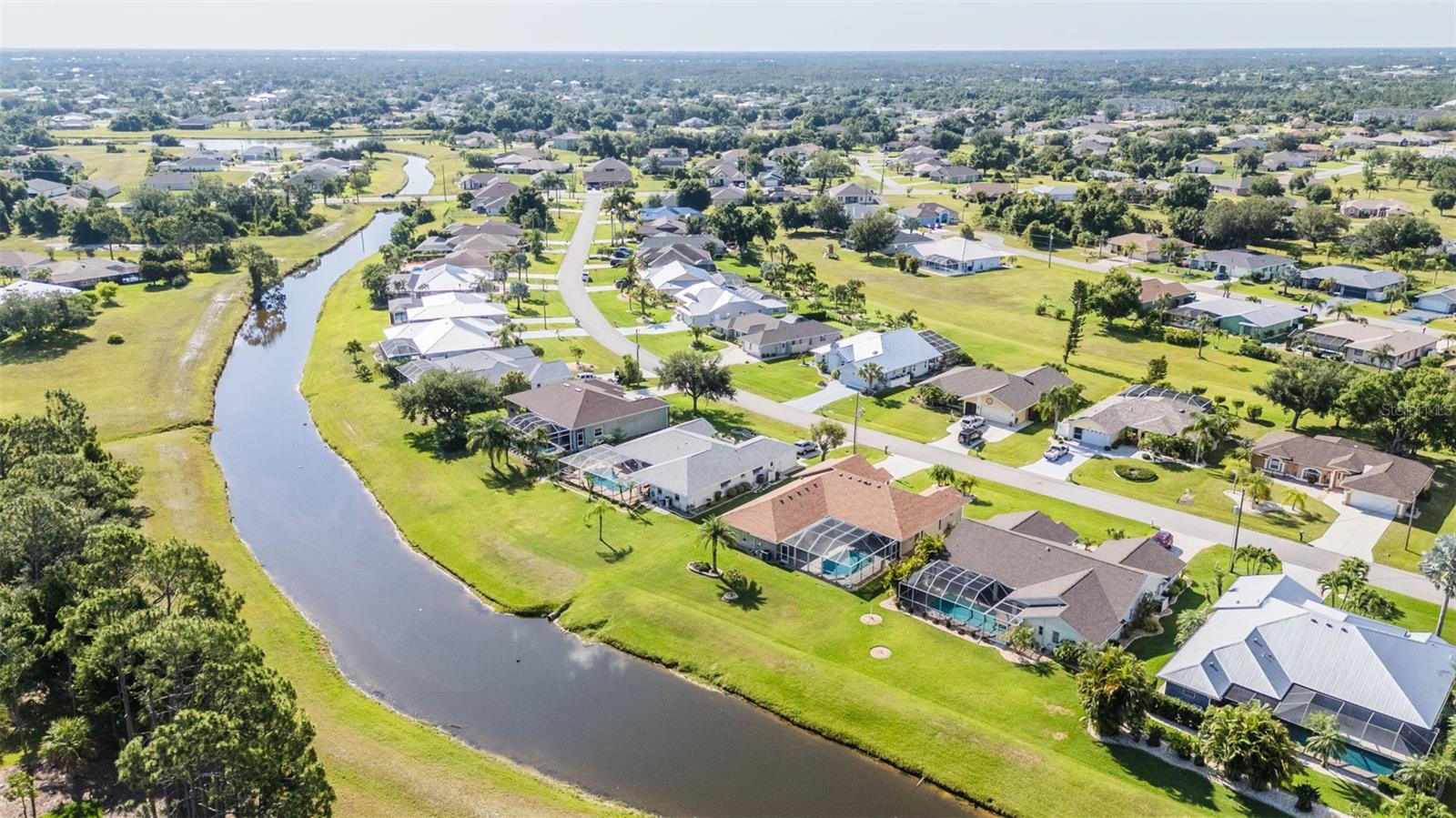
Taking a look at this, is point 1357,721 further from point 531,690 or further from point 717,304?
point 717,304

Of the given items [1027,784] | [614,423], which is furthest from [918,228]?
[1027,784]

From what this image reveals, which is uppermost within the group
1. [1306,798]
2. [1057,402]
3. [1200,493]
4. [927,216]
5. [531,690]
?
[927,216]

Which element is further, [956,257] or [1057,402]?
[956,257]

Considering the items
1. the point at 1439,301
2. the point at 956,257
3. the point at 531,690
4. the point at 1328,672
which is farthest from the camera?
the point at 956,257

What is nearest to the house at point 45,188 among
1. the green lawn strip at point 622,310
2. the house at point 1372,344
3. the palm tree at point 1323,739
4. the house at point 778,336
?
the green lawn strip at point 622,310

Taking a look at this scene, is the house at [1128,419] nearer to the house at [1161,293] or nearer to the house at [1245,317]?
the house at [1245,317]

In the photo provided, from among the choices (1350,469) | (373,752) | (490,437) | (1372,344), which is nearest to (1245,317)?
(1372,344)

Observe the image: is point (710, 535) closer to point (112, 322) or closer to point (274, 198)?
point (112, 322)
